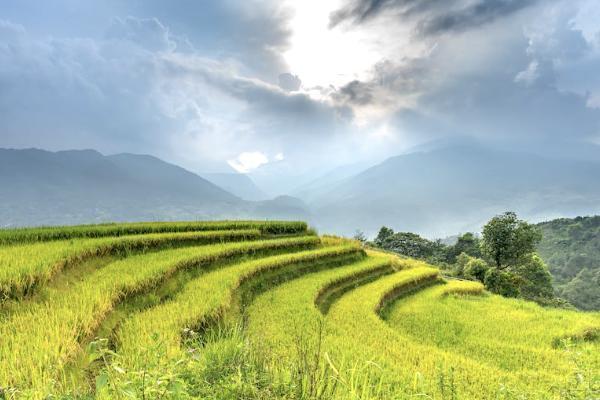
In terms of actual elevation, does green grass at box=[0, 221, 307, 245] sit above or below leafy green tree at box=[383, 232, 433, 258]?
above

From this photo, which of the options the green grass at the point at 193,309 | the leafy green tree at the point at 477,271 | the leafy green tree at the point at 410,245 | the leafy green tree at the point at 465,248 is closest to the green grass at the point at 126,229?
the green grass at the point at 193,309

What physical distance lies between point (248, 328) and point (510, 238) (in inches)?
1420

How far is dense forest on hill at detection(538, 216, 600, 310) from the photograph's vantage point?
6538 centimetres

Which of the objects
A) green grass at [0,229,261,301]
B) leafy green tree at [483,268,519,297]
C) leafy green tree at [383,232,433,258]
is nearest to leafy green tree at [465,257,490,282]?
leafy green tree at [483,268,519,297]

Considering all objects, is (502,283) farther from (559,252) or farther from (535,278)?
(559,252)

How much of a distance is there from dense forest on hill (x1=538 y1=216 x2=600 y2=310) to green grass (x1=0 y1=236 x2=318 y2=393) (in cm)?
7836

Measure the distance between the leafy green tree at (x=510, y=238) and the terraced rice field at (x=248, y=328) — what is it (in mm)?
21271

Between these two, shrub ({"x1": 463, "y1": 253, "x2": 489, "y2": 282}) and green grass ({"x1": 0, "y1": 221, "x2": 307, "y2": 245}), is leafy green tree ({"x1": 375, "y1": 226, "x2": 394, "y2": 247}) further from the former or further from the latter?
green grass ({"x1": 0, "y1": 221, "x2": 307, "y2": 245})

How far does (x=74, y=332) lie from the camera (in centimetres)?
515

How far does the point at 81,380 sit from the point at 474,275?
3364cm

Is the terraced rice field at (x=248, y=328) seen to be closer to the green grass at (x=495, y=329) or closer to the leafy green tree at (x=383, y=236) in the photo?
the green grass at (x=495, y=329)

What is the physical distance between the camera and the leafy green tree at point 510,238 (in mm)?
35250

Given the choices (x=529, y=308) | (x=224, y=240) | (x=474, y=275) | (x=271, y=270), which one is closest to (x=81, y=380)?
(x=271, y=270)

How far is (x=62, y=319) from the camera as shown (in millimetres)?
5605
